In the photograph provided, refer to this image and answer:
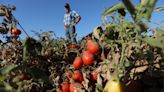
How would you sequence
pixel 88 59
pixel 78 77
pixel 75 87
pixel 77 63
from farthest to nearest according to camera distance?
pixel 77 63
pixel 88 59
pixel 78 77
pixel 75 87

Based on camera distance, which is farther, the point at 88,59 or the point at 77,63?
the point at 77,63

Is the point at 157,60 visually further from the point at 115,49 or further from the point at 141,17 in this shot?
the point at 141,17

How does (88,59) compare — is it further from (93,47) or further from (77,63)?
(77,63)

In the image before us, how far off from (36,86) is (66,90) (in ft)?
1.25

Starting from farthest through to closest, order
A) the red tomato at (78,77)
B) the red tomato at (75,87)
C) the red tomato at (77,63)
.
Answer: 1. the red tomato at (77,63)
2. the red tomato at (78,77)
3. the red tomato at (75,87)

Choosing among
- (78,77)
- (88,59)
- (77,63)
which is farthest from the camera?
(77,63)

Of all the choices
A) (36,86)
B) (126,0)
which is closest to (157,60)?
(126,0)

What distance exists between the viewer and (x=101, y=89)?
4.80ft

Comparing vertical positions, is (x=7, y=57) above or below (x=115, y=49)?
above

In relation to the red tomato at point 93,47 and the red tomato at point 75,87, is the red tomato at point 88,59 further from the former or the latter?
the red tomato at point 75,87

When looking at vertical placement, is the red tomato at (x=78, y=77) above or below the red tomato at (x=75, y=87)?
above

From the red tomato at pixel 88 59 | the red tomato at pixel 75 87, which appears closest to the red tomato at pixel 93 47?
the red tomato at pixel 88 59

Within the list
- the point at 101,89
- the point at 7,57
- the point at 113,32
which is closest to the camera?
the point at 101,89

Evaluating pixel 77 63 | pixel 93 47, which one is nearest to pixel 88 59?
pixel 93 47
